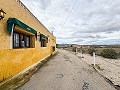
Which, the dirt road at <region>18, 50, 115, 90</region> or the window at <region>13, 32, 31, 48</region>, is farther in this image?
the window at <region>13, 32, 31, 48</region>

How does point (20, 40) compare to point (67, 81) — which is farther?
point (20, 40)

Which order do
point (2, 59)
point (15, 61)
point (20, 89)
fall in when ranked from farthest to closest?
point (15, 61) < point (2, 59) < point (20, 89)

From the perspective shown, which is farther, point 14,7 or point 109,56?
point 109,56

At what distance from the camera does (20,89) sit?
16.3ft

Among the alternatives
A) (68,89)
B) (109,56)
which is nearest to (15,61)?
(68,89)

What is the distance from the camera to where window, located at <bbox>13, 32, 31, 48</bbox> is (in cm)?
805

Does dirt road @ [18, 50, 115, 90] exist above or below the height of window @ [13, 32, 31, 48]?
below

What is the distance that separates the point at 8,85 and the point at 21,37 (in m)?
4.65

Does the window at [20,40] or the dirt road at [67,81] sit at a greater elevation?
the window at [20,40]

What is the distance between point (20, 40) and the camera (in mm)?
9055

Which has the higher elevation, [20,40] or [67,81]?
[20,40]

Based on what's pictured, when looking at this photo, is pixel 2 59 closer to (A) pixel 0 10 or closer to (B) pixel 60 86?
(A) pixel 0 10

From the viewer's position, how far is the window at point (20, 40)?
805 cm

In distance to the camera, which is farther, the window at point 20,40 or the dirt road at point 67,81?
the window at point 20,40
